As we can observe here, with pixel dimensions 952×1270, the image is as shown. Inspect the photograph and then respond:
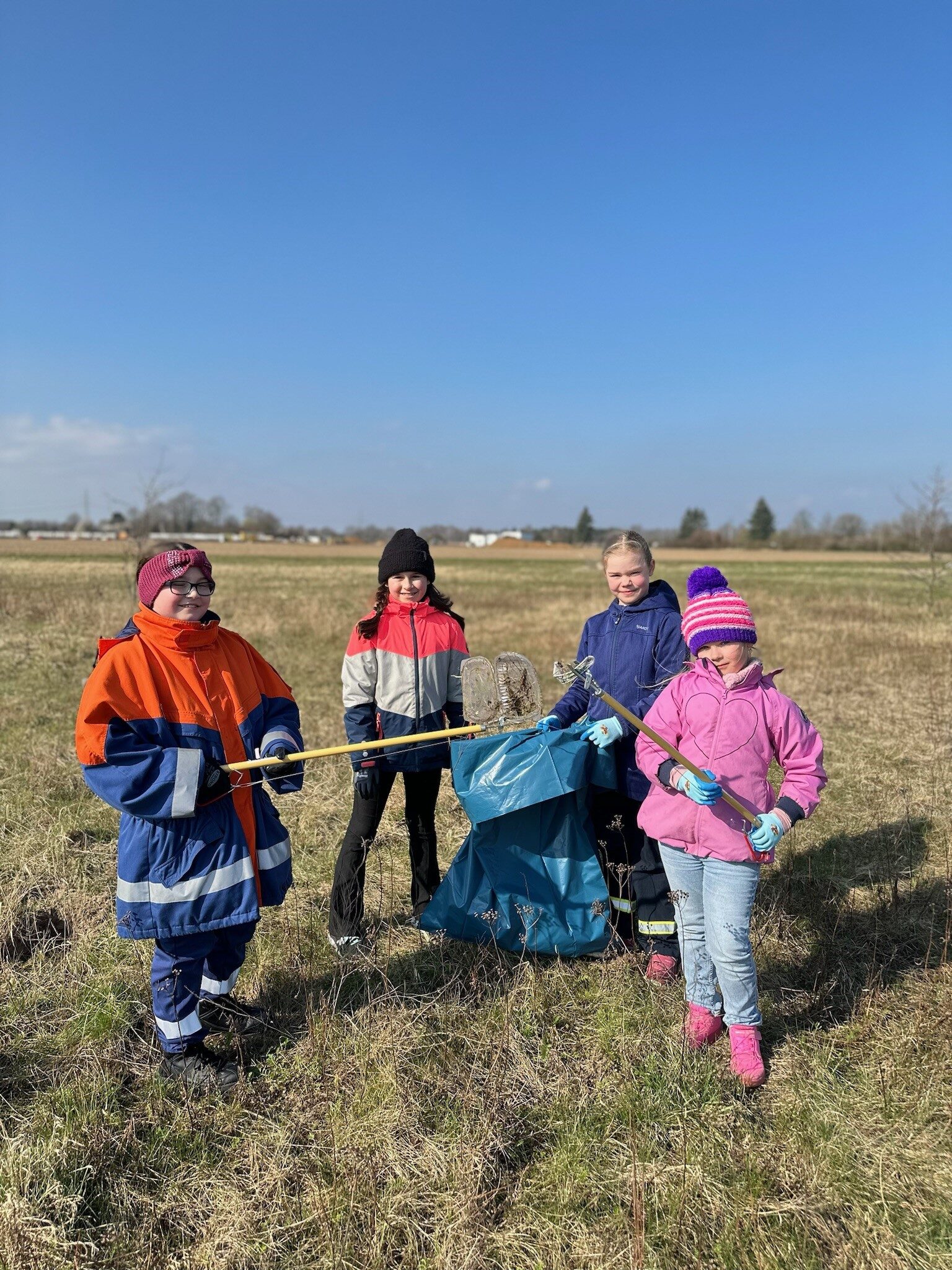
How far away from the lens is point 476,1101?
2.62 meters

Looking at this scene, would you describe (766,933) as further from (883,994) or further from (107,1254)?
(107,1254)

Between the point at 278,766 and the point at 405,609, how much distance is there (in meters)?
1.13

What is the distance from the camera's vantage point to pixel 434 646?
3.78 m

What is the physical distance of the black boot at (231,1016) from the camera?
9.58 ft

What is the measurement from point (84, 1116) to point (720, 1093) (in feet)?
7.04

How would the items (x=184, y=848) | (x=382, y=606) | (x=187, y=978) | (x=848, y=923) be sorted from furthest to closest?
(x=848, y=923)
(x=382, y=606)
(x=187, y=978)
(x=184, y=848)

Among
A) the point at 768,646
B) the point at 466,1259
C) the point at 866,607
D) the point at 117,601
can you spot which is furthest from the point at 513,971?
the point at 866,607

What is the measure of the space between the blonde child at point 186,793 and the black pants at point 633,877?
1538 millimetres

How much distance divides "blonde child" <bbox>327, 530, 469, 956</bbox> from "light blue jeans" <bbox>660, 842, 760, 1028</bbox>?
1.33 meters

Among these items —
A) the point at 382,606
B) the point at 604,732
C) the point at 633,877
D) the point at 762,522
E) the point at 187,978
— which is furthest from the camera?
the point at 762,522

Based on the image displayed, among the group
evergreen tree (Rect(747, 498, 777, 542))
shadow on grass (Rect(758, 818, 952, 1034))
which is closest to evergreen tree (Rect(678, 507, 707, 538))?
evergreen tree (Rect(747, 498, 777, 542))

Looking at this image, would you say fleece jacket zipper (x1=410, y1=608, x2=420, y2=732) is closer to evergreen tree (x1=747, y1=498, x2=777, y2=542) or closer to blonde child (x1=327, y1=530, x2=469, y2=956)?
blonde child (x1=327, y1=530, x2=469, y2=956)

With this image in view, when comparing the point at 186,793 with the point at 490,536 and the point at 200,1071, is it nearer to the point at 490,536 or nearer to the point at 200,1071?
the point at 200,1071

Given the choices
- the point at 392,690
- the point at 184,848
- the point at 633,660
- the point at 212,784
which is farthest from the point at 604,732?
the point at 184,848
